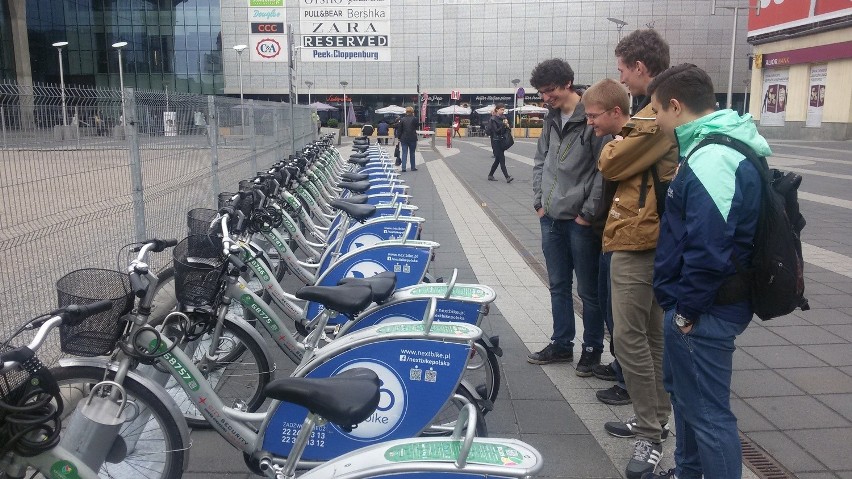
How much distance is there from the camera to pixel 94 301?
2.60 metres

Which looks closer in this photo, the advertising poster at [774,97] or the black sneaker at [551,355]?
the black sneaker at [551,355]

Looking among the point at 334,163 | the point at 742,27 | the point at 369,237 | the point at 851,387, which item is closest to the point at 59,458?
the point at 369,237

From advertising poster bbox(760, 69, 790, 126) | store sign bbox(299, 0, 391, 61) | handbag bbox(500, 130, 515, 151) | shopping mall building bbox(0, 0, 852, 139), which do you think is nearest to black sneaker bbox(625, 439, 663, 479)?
handbag bbox(500, 130, 515, 151)

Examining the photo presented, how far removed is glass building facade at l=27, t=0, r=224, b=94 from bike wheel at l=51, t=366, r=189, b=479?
160 ft

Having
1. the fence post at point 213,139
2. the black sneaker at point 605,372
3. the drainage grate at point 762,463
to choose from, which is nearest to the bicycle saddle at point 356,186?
the fence post at point 213,139

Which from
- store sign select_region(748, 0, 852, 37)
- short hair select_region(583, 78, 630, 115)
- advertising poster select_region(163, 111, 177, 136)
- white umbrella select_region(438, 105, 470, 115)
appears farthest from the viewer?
white umbrella select_region(438, 105, 470, 115)

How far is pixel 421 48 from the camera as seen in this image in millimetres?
52125

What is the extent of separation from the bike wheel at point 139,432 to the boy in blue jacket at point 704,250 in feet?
6.83

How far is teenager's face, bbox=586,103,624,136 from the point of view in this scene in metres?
3.59

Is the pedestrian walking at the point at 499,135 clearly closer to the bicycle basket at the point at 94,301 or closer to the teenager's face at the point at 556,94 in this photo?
the teenager's face at the point at 556,94

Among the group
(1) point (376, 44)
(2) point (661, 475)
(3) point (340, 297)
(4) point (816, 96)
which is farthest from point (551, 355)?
(1) point (376, 44)

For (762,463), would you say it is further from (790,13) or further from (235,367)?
(790,13)

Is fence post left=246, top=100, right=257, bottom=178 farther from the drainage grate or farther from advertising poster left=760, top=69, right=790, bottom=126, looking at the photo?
advertising poster left=760, top=69, right=790, bottom=126

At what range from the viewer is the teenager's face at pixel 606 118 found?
359 centimetres
